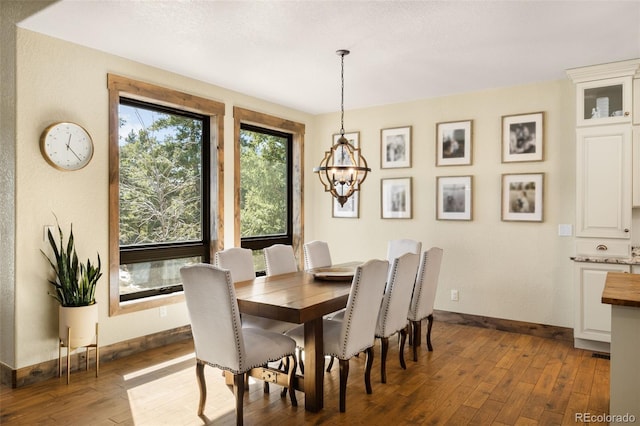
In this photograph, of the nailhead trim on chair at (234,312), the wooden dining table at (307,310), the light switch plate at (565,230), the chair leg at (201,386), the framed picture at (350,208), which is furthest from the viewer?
the framed picture at (350,208)

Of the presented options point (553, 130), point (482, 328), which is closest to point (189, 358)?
point (482, 328)

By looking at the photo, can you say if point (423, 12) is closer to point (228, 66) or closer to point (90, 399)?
point (228, 66)

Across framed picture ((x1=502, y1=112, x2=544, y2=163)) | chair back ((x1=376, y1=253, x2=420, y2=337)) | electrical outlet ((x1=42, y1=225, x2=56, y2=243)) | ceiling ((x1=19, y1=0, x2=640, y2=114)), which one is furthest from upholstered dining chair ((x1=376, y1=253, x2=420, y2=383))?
electrical outlet ((x1=42, y1=225, x2=56, y2=243))

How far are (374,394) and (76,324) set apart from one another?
2311 mm

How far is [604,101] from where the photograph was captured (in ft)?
13.4

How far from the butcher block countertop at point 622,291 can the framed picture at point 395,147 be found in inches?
117

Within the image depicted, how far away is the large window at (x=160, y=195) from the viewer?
4066 millimetres

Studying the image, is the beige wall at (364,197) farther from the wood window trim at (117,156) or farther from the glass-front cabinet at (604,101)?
the glass-front cabinet at (604,101)

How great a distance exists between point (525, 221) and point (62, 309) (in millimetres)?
4468

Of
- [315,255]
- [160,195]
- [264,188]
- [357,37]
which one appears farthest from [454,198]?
[160,195]

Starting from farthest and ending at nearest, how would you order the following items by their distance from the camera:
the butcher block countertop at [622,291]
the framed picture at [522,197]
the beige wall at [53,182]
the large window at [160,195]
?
the framed picture at [522,197]
the large window at [160,195]
the beige wall at [53,182]
the butcher block countertop at [622,291]

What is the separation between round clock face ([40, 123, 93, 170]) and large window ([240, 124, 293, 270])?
1.94m

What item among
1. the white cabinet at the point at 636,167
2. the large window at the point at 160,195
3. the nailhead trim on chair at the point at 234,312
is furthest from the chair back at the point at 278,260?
the white cabinet at the point at 636,167

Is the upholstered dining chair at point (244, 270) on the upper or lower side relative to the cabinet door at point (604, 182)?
lower
